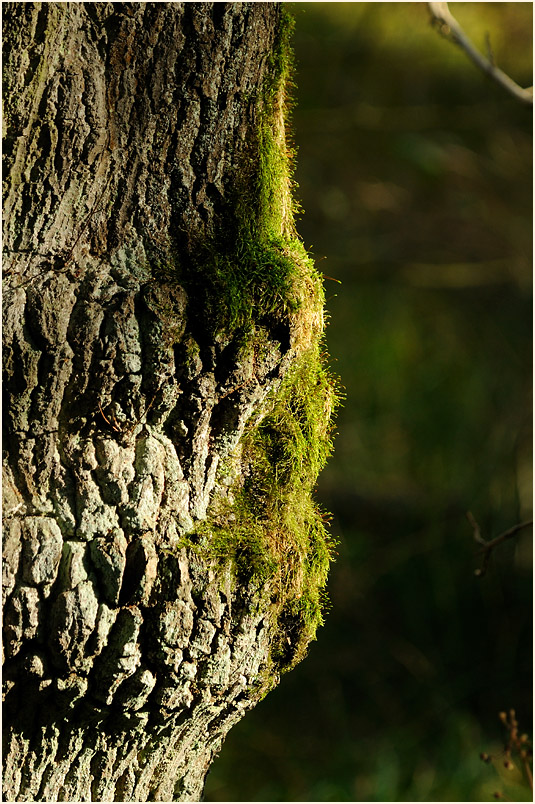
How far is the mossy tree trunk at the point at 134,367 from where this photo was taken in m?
0.92

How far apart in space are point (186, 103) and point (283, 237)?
23 cm

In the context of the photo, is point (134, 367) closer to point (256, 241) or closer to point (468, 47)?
point (256, 241)

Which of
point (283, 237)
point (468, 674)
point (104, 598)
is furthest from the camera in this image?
point (468, 674)

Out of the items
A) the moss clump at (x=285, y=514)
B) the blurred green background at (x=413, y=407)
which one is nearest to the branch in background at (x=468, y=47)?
the moss clump at (x=285, y=514)

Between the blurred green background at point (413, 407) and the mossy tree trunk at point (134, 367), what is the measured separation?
2672 millimetres

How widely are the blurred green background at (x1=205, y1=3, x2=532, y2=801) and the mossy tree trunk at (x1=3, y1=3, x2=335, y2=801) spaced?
2672 millimetres

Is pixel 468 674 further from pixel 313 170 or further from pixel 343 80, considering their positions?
pixel 343 80

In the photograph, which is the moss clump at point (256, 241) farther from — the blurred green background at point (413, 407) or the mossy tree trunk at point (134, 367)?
the blurred green background at point (413, 407)

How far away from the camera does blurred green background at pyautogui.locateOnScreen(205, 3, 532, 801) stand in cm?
369

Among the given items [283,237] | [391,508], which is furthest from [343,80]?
[283,237]

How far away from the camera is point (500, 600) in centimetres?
390

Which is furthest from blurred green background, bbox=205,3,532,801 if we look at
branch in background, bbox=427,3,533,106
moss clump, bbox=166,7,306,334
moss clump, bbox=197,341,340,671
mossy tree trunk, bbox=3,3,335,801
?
moss clump, bbox=166,7,306,334

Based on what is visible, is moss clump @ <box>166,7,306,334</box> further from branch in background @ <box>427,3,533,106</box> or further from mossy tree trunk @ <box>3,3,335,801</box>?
branch in background @ <box>427,3,533,106</box>

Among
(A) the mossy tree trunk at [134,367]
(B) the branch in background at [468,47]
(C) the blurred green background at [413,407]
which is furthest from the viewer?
(C) the blurred green background at [413,407]
